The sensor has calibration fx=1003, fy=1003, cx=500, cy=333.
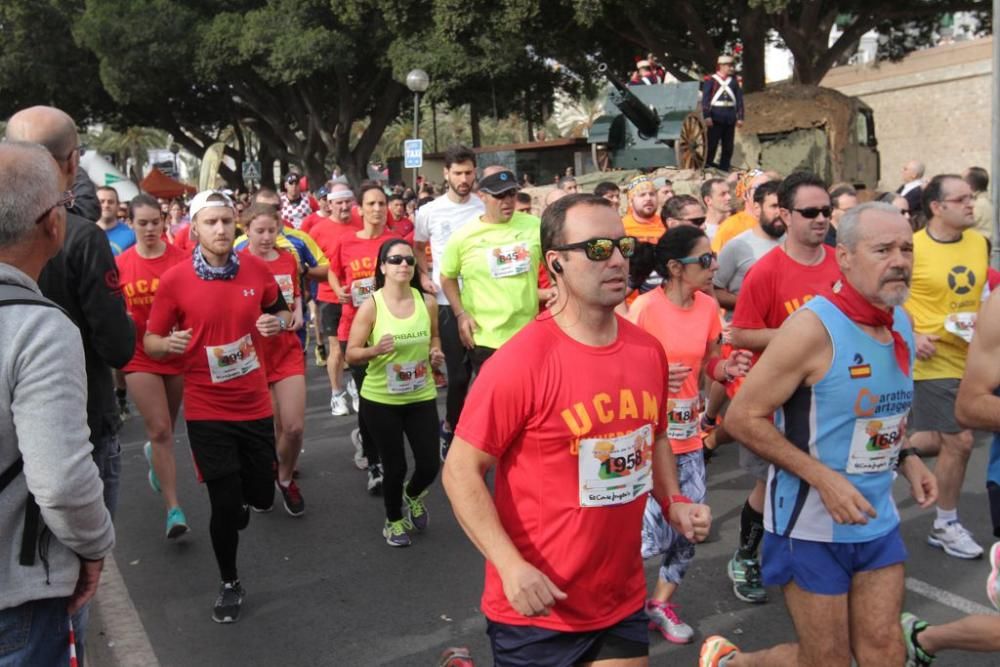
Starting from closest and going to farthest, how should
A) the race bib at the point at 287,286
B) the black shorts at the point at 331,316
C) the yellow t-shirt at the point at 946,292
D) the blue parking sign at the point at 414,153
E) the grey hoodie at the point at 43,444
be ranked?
the grey hoodie at the point at 43,444 < the yellow t-shirt at the point at 946,292 < the race bib at the point at 287,286 < the black shorts at the point at 331,316 < the blue parking sign at the point at 414,153

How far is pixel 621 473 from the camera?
2807 millimetres

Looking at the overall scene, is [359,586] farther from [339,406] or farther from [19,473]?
[339,406]

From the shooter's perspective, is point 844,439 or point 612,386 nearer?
Result: point 612,386

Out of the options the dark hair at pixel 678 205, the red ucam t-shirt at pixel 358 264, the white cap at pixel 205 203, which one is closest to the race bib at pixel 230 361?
the white cap at pixel 205 203

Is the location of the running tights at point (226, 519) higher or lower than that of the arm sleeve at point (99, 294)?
lower

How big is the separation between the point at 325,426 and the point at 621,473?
21.1 ft

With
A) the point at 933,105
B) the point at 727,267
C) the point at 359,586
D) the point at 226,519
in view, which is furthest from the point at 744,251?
the point at 933,105

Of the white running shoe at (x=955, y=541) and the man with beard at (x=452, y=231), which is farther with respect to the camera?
the man with beard at (x=452, y=231)

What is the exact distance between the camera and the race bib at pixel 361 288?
8500 mm

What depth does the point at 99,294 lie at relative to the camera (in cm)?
363

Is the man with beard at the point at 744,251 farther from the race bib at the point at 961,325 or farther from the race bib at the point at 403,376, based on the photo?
the race bib at the point at 403,376

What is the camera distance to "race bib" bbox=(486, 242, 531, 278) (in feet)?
20.5

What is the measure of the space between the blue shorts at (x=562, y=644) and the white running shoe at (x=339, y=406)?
6610 millimetres

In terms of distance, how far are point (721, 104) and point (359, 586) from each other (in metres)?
12.8
